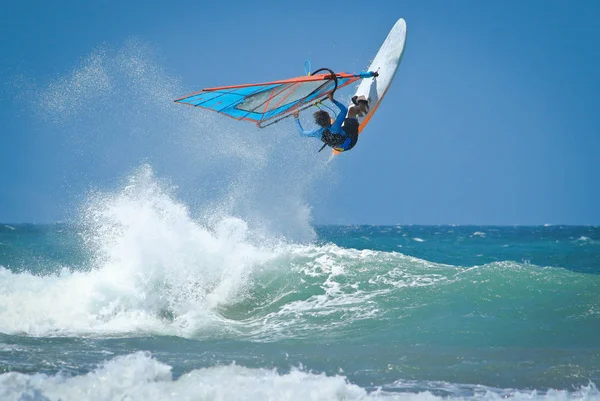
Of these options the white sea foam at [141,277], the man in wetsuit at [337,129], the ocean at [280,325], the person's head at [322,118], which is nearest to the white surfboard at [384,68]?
the man in wetsuit at [337,129]

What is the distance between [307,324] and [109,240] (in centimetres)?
425

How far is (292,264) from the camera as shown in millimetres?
11094

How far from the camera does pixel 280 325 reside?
8.14 meters

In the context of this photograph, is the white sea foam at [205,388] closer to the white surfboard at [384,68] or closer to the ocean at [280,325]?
the ocean at [280,325]

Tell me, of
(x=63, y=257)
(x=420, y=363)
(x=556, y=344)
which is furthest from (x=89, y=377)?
(x=63, y=257)

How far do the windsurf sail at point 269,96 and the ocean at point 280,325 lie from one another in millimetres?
2851

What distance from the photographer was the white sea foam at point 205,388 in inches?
193

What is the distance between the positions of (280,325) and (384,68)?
12.6 feet

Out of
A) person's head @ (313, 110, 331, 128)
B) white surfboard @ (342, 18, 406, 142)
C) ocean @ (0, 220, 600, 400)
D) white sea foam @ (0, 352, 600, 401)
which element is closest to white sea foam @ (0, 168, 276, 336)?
ocean @ (0, 220, 600, 400)

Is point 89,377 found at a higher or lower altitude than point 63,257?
lower

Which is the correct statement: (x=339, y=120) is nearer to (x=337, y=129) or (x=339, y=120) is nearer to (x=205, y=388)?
(x=337, y=129)

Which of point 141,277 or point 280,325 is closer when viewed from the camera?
point 280,325

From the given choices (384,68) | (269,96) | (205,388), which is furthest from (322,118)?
(205,388)

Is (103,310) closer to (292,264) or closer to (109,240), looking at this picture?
(109,240)
